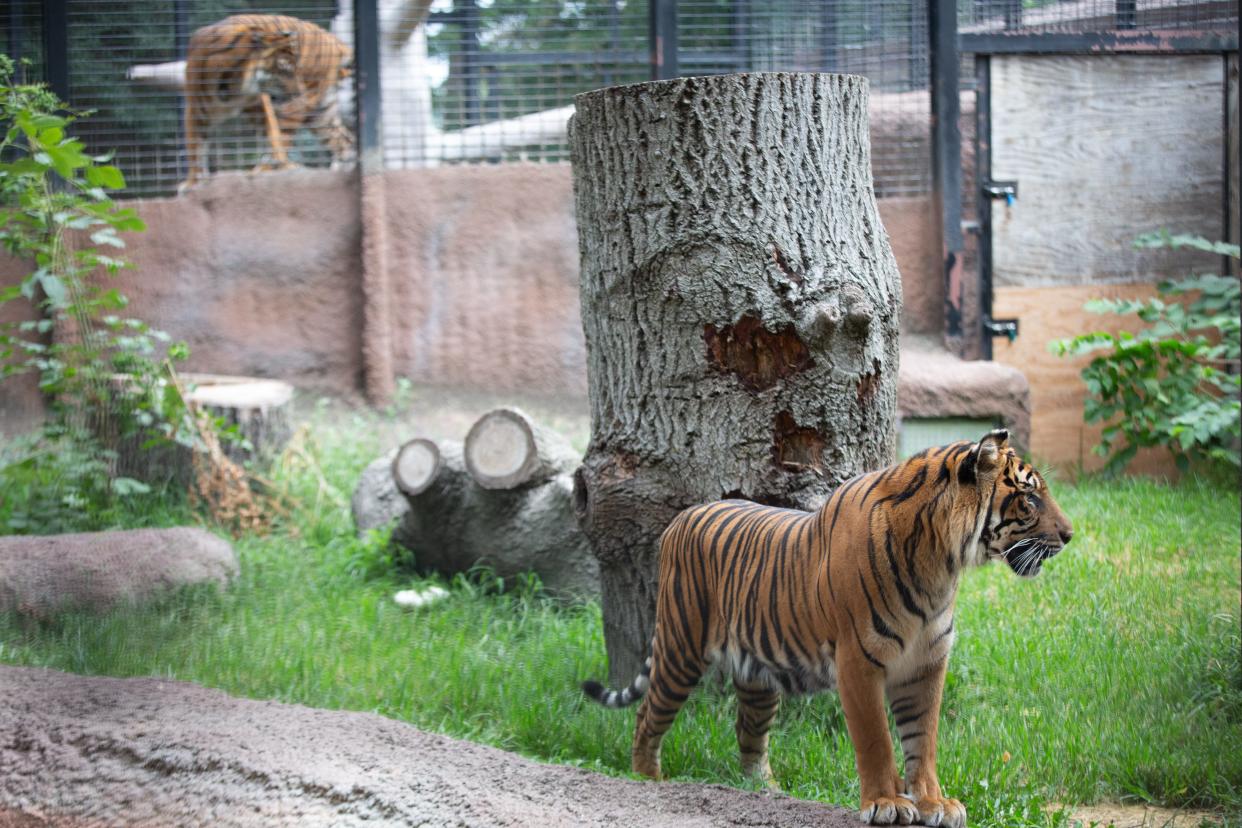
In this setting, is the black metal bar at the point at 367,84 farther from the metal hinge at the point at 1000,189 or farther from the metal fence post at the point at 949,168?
the metal hinge at the point at 1000,189

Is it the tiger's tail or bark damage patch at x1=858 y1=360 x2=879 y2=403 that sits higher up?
bark damage patch at x1=858 y1=360 x2=879 y2=403

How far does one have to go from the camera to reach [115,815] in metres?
2.92

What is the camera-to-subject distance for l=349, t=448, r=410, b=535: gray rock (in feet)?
21.9

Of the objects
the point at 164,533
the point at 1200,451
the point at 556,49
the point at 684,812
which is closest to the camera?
the point at 684,812

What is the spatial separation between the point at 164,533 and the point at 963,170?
599cm

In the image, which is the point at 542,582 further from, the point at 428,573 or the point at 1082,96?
the point at 1082,96

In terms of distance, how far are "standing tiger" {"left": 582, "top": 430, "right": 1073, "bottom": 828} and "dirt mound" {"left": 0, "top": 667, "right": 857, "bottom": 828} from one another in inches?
11.2

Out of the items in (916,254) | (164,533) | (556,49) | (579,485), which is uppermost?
(556,49)

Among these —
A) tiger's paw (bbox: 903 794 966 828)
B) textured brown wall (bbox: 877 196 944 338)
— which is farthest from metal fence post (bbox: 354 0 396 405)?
tiger's paw (bbox: 903 794 966 828)

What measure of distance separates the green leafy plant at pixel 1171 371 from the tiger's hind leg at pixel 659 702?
4.71 metres

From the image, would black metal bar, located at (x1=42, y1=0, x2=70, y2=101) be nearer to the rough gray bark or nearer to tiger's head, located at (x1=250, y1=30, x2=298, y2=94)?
tiger's head, located at (x1=250, y1=30, x2=298, y2=94)

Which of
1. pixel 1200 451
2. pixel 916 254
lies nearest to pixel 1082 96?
pixel 916 254

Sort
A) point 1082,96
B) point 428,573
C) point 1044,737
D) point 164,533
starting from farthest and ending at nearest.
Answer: point 1082,96, point 428,573, point 164,533, point 1044,737

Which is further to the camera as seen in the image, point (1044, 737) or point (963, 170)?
point (963, 170)
